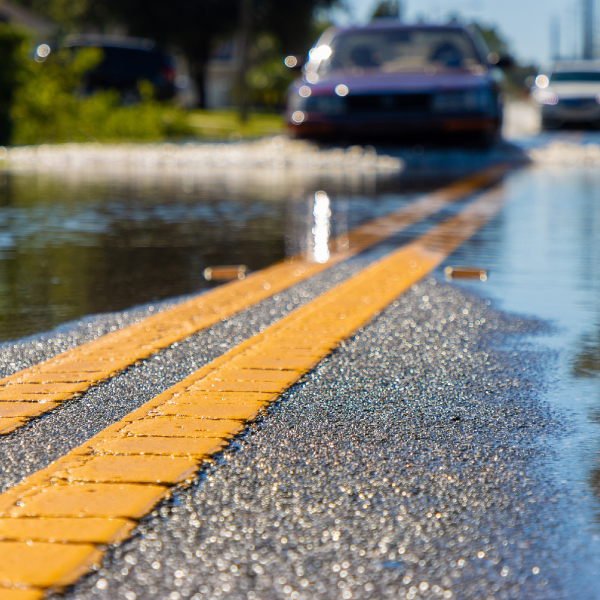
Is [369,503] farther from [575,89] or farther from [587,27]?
[587,27]

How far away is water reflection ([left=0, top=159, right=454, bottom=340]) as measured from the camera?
4955 mm

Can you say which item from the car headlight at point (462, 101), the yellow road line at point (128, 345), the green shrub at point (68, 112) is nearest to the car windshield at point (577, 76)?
the green shrub at point (68, 112)

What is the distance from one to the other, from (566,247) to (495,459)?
4053 mm

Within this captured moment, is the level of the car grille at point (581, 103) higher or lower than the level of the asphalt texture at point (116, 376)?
higher

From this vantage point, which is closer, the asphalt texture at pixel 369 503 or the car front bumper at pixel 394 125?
the asphalt texture at pixel 369 503

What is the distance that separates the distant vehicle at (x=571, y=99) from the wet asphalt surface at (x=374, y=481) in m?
20.4

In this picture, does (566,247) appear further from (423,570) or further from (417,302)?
(423,570)

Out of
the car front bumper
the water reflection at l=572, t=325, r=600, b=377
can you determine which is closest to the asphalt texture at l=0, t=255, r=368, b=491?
the water reflection at l=572, t=325, r=600, b=377

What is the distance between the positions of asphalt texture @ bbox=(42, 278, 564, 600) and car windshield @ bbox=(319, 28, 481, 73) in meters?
11.2

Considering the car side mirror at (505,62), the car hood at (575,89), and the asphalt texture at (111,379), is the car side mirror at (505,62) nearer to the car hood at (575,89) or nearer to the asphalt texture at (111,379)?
the car hood at (575,89)

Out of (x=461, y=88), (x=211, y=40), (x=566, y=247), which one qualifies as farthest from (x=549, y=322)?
(x=211, y=40)

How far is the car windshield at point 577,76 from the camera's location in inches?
989

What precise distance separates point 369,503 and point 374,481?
0.44ft

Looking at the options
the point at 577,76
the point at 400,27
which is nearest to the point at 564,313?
the point at 400,27
